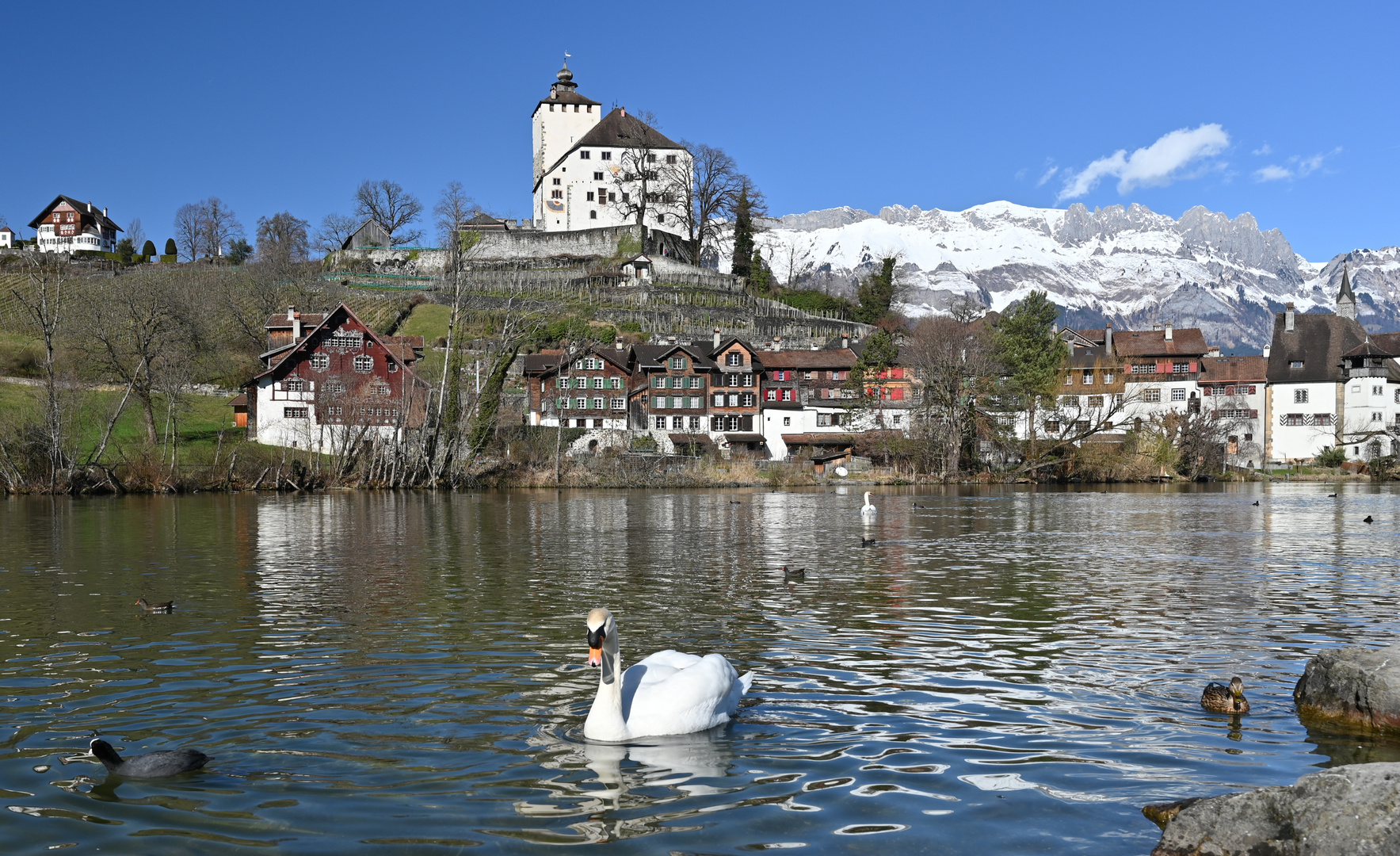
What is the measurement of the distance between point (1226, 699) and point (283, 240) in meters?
147

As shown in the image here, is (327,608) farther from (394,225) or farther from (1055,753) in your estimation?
(394,225)

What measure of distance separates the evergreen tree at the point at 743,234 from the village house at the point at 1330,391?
6064 centimetres

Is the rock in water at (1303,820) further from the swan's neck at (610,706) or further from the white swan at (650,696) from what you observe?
the swan's neck at (610,706)

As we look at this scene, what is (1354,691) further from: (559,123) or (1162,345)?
(559,123)

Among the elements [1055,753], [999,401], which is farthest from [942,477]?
[1055,753]

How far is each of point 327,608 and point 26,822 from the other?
10610 millimetres

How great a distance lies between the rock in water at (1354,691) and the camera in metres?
10.5

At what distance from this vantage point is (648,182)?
146m

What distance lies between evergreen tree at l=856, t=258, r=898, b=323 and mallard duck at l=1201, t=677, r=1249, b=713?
396ft

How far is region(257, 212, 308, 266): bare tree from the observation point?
426 feet

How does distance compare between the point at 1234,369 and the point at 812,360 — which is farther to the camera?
the point at 1234,369

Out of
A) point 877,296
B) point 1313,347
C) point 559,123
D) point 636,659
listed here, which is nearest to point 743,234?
point 877,296

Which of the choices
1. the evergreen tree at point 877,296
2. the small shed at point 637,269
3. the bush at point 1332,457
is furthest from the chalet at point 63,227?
the bush at point 1332,457

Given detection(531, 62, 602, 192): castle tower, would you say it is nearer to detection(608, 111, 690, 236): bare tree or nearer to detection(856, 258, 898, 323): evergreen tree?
detection(608, 111, 690, 236): bare tree
